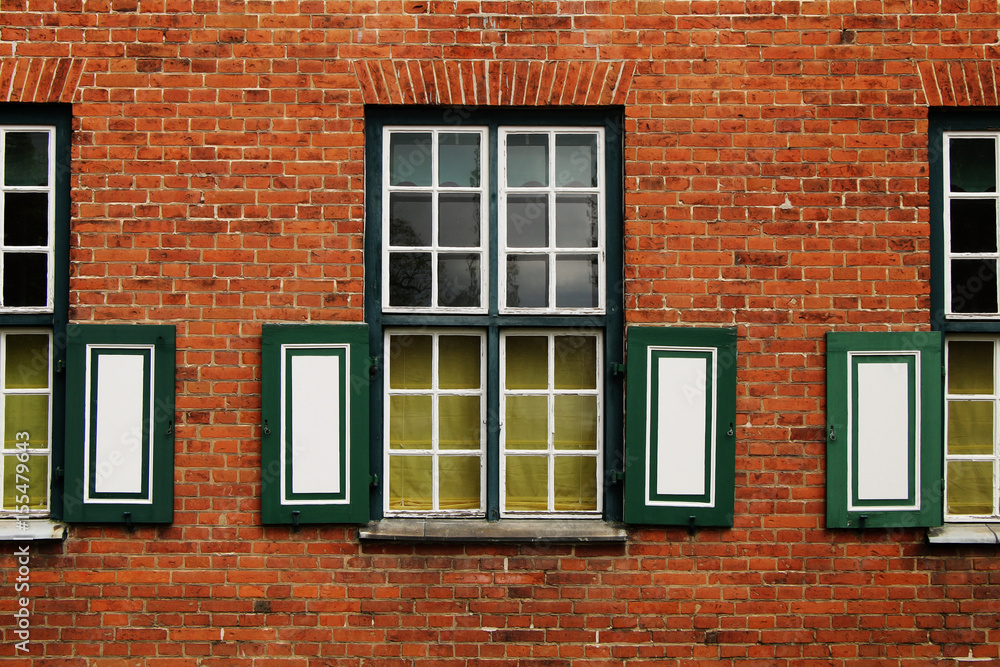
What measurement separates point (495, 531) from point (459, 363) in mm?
931

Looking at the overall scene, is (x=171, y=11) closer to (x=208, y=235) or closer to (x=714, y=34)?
(x=208, y=235)

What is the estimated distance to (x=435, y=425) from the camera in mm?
4074

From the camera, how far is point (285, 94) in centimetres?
397

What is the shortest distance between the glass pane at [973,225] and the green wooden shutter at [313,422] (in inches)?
130

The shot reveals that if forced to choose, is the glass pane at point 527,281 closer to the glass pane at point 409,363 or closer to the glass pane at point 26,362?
the glass pane at point 409,363

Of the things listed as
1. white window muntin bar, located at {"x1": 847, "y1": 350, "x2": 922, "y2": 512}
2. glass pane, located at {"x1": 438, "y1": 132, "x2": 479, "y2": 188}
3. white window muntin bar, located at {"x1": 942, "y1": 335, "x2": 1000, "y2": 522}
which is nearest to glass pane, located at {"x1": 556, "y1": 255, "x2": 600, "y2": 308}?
glass pane, located at {"x1": 438, "y1": 132, "x2": 479, "y2": 188}

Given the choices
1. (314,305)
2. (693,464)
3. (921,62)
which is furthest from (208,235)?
(921,62)

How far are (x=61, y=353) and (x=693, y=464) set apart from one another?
346cm

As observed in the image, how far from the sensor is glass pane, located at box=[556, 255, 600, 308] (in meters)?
4.11

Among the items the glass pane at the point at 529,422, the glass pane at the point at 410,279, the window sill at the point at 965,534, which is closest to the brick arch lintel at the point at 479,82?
the glass pane at the point at 410,279

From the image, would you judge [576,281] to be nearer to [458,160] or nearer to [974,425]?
[458,160]

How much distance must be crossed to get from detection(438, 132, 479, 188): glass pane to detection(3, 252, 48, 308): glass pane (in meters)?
2.24

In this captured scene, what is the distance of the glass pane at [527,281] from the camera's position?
410 cm

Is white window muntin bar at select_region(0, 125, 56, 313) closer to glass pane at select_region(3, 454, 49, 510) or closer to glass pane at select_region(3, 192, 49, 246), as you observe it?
glass pane at select_region(3, 192, 49, 246)
